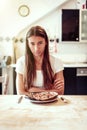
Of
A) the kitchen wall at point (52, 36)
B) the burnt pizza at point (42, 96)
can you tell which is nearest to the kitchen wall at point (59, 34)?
the kitchen wall at point (52, 36)

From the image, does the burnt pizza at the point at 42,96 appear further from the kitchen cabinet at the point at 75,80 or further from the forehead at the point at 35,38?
the kitchen cabinet at the point at 75,80

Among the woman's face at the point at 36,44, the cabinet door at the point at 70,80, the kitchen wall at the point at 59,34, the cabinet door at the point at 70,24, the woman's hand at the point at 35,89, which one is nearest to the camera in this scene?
the woman's hand at the point at 35,89

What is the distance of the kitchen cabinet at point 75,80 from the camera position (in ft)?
11.8

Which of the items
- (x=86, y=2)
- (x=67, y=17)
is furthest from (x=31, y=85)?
(x=86, y=2)

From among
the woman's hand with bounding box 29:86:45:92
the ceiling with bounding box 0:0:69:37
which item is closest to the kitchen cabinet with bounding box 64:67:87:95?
the ceiling with bounding box 0:0:69:37

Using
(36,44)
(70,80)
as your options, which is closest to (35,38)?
(36,44)

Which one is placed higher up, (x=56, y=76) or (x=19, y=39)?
(x=19, y=39)

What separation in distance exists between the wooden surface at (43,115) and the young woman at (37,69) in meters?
0.32

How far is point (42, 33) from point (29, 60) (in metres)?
0.27

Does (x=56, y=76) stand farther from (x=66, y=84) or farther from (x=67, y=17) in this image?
(x=67, y=17)

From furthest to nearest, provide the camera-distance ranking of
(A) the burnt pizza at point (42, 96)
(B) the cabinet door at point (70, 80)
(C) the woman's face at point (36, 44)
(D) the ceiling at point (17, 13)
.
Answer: (D) the ceiling at point (17, 13), (B) the cabinet door at point (70, 80), (C) the woman's face at point (36, 44), (A) the burnt pizza at point (42, 96)

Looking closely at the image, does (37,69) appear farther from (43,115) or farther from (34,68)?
(43,115)

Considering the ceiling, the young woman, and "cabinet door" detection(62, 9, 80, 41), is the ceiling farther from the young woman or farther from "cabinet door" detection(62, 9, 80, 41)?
the young woman

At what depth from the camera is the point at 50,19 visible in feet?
13.3
